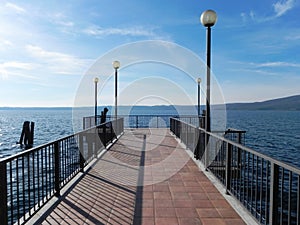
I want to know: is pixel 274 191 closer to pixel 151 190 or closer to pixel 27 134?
pixel 151 190

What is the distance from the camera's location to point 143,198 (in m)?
3.80

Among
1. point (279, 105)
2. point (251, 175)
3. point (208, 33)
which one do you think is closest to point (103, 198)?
point (251, 175)

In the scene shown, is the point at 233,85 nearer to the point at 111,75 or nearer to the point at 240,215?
the point at 111,75

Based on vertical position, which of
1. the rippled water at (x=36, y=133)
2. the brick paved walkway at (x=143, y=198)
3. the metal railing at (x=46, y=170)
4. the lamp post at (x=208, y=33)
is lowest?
the rippled water at (x=36, y=133)

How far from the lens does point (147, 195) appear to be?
3934 mm

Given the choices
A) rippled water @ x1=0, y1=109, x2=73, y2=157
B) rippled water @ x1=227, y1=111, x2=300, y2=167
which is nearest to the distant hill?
rippled water @ x1=227, y1=111, x2=300, y2=167

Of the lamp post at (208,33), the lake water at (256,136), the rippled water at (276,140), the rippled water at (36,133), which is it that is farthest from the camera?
the rippled water at (36,133)

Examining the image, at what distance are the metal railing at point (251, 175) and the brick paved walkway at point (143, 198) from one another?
0.28 metres

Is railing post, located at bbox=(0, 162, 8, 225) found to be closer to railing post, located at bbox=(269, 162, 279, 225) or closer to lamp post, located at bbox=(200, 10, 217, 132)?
railing post, located at bbox=(269, 162, 279, 225)

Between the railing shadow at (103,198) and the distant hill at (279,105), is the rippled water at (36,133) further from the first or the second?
the distant hill at (279,105)

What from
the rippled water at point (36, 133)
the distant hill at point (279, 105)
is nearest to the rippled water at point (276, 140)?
the rippled water at point (36, 133)

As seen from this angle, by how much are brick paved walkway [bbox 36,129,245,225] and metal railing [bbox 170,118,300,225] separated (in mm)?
276

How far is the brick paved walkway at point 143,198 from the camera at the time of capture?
3082mm

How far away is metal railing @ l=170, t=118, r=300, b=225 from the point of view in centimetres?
242
